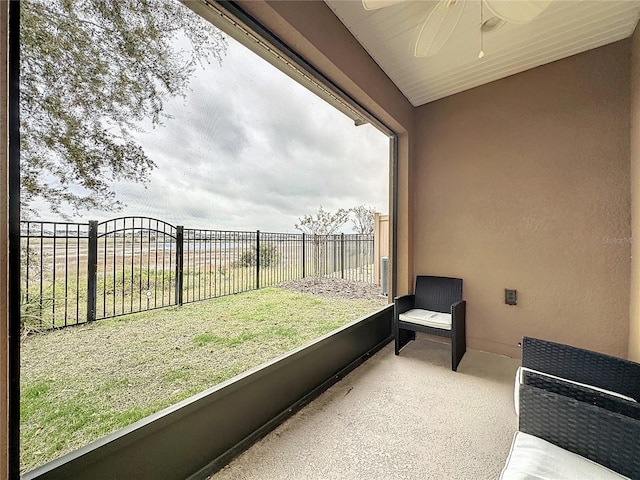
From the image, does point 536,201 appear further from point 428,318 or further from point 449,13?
point 449,13

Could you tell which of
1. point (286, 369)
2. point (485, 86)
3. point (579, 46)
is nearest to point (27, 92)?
point (286, 369)

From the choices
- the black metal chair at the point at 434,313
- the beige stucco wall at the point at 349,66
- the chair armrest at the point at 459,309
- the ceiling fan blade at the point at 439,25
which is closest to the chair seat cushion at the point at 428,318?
the black metal chair at the point at 434,313

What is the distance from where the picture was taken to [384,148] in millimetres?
3193

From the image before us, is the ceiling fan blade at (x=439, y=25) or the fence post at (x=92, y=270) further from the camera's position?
the ceiling fan blade at (x=439, y=25)

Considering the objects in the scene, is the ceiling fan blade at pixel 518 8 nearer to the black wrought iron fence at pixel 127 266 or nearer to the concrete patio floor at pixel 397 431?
the black wrought iron fence at pixel 127 266

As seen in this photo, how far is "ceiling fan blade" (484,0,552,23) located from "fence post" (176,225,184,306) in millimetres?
1914

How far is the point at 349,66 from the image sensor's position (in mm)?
2150

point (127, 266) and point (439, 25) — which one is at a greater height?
point (439, 25)

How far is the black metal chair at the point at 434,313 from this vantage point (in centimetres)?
253

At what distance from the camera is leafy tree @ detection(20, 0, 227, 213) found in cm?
→ 97

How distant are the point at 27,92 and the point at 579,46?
12.0 ft

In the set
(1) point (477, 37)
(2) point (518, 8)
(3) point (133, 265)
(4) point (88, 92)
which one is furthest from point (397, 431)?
(1) point (477, 37)

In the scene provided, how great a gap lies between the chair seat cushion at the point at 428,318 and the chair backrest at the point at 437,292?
0.13 m

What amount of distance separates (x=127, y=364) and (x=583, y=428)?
1.87m
